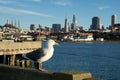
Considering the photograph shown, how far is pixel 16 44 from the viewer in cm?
4266

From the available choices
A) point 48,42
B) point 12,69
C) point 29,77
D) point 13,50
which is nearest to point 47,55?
point 48,42

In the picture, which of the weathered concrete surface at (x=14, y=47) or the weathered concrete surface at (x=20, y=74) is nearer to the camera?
the weathered concrete surface at (x=20, y=74)

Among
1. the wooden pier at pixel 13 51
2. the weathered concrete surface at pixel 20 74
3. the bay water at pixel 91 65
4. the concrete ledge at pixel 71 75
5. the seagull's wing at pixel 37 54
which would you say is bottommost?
the bay water at pixel 91 65

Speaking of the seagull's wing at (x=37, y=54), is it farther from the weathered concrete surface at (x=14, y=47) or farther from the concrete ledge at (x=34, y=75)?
the weathered concrete surface at (x=14, y=47)

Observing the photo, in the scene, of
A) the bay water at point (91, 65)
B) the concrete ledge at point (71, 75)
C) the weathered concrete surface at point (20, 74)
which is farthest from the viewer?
the bay water at point (91, 65)

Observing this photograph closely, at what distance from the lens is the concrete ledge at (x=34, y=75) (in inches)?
385

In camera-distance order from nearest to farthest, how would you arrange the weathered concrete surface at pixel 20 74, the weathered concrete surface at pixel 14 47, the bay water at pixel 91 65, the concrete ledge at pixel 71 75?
the concrete ledge at pixel 71 75
the weathered concrete surface at pixel 20 74
the weathered concrete surface at pixel 14 47
the bay water at pixel 91 65

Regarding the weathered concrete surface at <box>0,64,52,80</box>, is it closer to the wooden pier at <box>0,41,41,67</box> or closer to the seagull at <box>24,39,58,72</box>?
the seagull at <box>24,39,58,72</box>

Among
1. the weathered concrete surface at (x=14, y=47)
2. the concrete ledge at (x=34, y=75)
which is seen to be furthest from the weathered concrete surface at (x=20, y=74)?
the weathered concrete surface at (x=14, y=47)

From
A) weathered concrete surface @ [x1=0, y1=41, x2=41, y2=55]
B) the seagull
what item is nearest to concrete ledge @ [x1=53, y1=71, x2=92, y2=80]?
the seagull

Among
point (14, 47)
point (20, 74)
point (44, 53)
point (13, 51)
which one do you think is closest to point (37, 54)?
point (44, 53)

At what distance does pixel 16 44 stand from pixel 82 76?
33292 millimetres

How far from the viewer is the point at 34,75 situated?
1115cm

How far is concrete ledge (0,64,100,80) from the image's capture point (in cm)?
979
